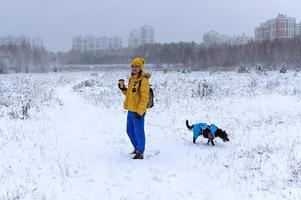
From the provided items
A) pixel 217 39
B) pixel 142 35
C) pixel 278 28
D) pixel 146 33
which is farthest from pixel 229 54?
pixel 142 35

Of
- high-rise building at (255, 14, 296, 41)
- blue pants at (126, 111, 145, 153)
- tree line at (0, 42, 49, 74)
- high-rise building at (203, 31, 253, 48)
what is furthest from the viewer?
high-rise building at (203, 31, 253, 48)

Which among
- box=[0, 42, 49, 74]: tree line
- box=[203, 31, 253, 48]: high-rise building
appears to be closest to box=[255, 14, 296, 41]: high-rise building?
box=[203, 31, 253, 48]: high-rise building

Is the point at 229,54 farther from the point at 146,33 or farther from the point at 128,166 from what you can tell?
the point at 146,33

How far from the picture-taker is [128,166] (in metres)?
6.80

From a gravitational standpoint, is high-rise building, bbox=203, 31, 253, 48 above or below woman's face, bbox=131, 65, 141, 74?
above

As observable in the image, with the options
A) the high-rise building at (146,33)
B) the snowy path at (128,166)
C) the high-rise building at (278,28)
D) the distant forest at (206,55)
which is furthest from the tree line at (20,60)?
the high-rise building at (146,33)

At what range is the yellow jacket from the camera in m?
7.28

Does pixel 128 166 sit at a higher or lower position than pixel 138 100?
lower

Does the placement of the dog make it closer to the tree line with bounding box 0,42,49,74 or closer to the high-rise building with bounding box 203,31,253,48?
the tree line with bounding box 0,42,49,74

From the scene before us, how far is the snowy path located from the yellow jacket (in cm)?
104

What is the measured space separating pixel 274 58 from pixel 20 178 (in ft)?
265

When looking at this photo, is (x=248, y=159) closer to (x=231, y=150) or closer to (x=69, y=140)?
(x=231, y=150)

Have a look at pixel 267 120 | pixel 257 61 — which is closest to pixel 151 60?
pixel 257 61

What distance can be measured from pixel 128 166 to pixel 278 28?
445ft
